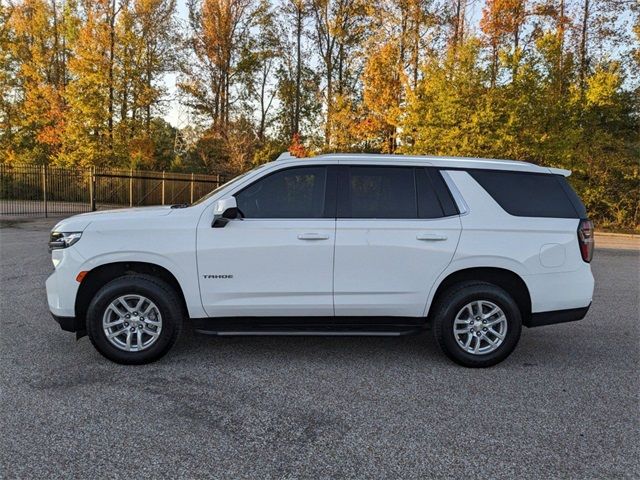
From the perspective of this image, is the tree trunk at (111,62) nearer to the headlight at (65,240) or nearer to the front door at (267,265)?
the headlight at (65,240)

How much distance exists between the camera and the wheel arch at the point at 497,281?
4.38 meters

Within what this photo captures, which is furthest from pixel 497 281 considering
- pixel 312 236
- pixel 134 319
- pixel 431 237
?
pixel 134 319

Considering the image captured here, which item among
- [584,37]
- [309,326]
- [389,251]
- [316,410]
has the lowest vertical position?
[316,410]

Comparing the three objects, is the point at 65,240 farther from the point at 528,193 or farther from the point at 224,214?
the point at 528,193

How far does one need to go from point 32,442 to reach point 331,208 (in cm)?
277

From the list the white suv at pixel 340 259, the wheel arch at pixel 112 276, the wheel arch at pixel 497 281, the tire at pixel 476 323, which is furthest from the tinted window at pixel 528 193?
the wheel arch at pixel 112 276

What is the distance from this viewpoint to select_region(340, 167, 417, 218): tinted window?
4.31 m

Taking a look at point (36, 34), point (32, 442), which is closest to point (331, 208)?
point (32, 442)

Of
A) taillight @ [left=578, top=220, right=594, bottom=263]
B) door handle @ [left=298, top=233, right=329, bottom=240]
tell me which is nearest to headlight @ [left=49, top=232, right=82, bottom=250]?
door handle @ [left=298, top=233, right=329, bottom=240]

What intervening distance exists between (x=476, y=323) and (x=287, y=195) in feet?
6.78

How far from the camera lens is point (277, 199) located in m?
4.32

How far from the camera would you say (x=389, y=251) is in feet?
13.8

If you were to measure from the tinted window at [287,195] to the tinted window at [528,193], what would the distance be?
1.46 meters

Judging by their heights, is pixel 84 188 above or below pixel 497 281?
above
